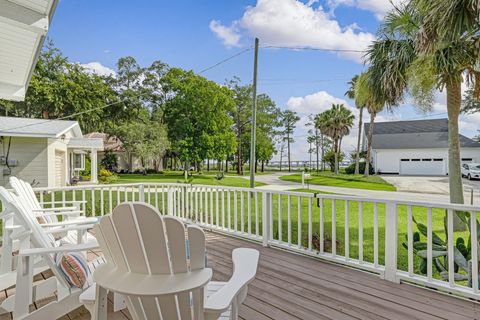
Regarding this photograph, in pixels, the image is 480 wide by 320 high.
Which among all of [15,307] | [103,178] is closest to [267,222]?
[15,307]

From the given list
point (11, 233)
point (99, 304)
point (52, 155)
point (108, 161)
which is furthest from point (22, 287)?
point (108, 161)

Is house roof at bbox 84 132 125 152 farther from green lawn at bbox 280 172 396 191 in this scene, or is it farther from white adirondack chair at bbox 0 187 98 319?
white adirondack chair at bbox 0 187 98 319

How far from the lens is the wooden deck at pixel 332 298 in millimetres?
2252

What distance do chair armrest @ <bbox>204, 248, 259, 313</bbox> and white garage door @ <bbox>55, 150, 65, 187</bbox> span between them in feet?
44.0

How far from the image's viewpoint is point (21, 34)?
9.39 feet

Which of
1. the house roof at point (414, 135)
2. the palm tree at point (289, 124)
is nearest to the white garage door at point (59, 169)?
the house roof at point (414, 135)

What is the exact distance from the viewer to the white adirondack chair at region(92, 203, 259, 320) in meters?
1.22


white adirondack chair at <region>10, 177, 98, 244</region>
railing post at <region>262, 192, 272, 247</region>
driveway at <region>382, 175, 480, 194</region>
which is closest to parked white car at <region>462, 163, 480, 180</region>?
driveway at <region>382, 175, 480, 194</region>

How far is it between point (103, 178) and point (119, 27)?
890 centimetres

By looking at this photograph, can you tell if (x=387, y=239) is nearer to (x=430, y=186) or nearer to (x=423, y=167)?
(x=430, y=186)

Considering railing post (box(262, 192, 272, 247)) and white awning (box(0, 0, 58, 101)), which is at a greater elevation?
white awning (box(0, 0, 58, 101))

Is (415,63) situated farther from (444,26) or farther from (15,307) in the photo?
(15,307)

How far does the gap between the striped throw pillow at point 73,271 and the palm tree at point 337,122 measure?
23839 millimetres

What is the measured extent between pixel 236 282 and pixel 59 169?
47.0ft
